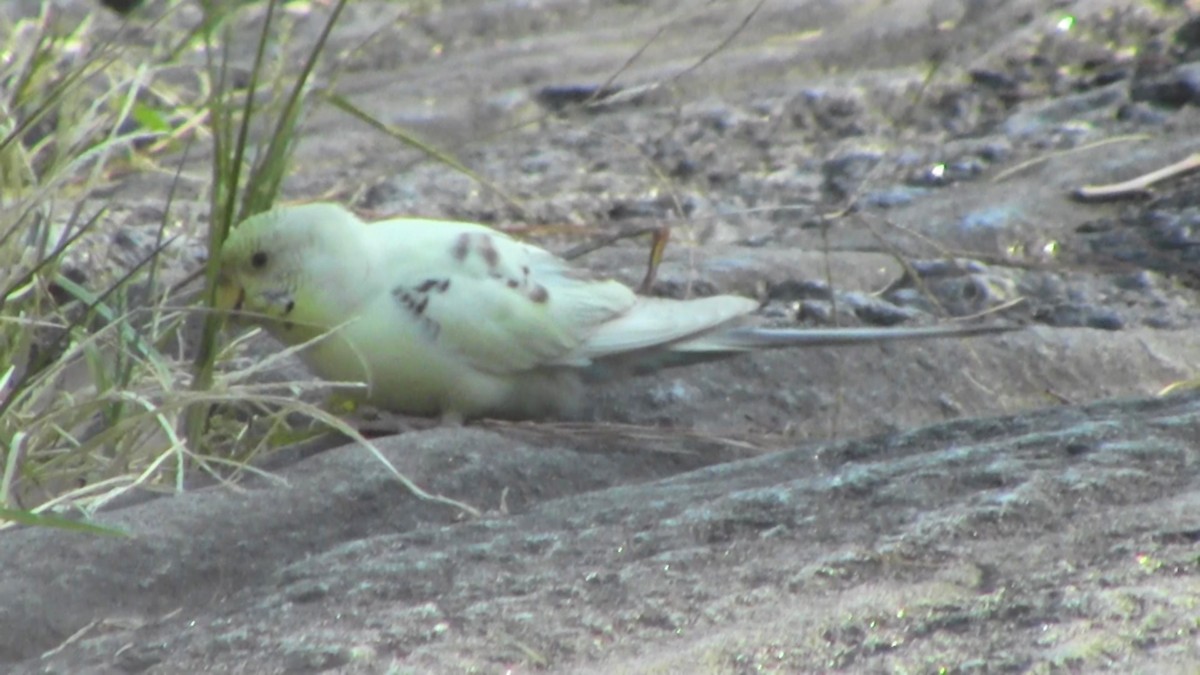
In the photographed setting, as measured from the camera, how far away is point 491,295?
2.77 m

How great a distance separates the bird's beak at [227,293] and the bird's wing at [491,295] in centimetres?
24

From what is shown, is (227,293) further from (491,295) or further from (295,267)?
(491,295)

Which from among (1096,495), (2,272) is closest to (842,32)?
(2,272)

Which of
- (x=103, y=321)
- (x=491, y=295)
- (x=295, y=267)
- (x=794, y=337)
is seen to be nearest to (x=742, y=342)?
(x=794, y=337)

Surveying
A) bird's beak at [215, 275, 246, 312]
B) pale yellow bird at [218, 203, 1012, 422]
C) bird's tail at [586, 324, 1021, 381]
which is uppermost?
bird's beak at [215, 275, 246, 312]

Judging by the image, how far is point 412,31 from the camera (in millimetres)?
5020

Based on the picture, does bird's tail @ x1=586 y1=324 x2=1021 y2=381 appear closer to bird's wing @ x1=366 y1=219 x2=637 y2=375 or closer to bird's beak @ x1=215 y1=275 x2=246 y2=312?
bird's wing @ x1=366 y1=219 x2=637 y2=375

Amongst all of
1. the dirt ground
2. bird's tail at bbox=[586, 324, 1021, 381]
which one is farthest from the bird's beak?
bird's tail at bbox=[586, 324, 1021, 381]

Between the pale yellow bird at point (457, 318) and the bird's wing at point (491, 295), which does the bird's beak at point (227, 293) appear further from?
the bird's wing at point (491, 295)

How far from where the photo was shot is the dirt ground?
1477 millimetres

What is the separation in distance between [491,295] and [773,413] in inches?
20.1

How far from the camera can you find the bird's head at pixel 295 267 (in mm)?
2711

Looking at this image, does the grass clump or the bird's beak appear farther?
the bird's beak

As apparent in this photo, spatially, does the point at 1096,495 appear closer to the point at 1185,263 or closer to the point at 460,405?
the point at 460,405
